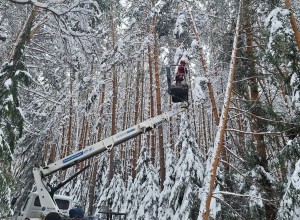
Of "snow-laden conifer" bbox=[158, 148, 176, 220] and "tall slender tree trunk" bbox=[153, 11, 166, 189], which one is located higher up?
"tall slender tree trunk" bbox=[153, 11, 166, 189]

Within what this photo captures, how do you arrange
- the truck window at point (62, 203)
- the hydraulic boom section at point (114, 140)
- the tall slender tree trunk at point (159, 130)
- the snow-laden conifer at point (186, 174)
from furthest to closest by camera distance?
the tall slender tree trunk at point (159, 130) → the truck window at point (62, 203) → the snow-laden conifer at point (186, 174) → the hydraulic boom section at point (114, 140)

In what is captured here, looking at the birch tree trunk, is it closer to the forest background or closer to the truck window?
the forest background

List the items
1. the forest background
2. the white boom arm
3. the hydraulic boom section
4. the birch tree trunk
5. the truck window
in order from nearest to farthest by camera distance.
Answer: the birch tree trunk, the forest background, the hydraulic boom section, the white boom arm, the truck window

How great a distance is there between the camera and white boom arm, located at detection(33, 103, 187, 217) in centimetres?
931

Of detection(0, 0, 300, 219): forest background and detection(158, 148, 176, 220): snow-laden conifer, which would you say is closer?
detection(0, 0, 300, 219): forest background

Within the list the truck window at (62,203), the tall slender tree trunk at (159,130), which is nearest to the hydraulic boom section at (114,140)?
the truck window at (62,203)

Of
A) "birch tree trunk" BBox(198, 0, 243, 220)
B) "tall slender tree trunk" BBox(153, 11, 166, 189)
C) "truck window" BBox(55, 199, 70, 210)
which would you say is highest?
"tall slender tree trunk" BBox(153, 11, 166, 189)

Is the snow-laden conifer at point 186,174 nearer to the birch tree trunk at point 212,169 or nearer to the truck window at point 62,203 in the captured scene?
the birch tree trunk at point 212,169

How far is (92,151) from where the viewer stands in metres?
9.66

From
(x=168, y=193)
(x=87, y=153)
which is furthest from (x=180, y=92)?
(x=168, y=193)

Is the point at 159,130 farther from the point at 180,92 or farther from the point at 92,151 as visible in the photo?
the point at 180,92

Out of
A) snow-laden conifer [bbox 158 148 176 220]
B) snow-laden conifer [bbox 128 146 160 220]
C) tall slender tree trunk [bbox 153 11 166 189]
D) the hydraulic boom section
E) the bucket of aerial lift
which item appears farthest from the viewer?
snow-laden conifer [bbox 128 146 160 220]

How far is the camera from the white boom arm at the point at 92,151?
9.31m

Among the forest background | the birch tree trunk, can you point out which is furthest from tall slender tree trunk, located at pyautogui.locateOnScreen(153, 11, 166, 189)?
the birch tree trunk
